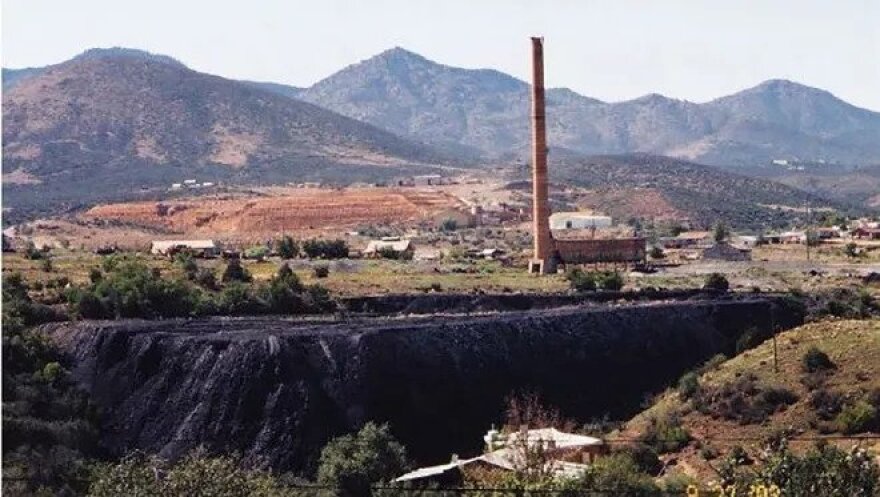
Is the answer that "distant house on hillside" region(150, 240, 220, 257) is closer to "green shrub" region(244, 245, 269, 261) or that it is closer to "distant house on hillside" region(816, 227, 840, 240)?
"green shrub" region(244, 245, 269, 261)

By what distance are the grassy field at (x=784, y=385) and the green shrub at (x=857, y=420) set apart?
0.37 m

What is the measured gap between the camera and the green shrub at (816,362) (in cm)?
4081

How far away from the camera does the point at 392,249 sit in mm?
86000

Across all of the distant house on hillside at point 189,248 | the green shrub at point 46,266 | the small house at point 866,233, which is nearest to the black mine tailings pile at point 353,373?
the green shrub at point 46,266

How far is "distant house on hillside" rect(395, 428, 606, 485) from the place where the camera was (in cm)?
2842

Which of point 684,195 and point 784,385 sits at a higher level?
point 784,385

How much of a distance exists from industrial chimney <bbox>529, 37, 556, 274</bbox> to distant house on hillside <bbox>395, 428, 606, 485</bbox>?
38.8 meters

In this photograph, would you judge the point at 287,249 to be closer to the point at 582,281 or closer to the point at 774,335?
the point at 582,281

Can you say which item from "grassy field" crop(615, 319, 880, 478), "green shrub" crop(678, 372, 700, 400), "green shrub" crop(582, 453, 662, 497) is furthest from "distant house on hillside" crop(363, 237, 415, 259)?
"green shrub" crop(582, 453, 662, 497)

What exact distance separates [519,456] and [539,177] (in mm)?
47011

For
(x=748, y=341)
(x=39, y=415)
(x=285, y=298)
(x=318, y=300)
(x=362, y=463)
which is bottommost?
(x=748, y=341)

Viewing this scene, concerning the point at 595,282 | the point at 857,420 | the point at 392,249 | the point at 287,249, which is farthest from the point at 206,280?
the point at 857,420

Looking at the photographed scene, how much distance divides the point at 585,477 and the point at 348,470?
712 cm

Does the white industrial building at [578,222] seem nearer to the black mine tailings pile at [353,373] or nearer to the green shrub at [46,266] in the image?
the green shrub at [46,266]
